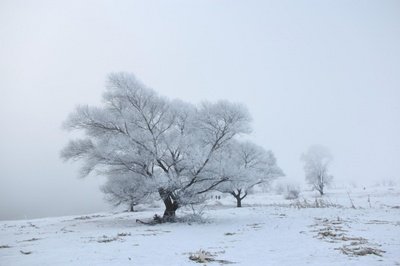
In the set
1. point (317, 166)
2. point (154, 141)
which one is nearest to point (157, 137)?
point (154, 141)

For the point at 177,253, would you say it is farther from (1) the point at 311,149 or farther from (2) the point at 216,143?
(1) the point at 311,149

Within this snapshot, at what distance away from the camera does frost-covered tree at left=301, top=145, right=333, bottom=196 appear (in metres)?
62.4

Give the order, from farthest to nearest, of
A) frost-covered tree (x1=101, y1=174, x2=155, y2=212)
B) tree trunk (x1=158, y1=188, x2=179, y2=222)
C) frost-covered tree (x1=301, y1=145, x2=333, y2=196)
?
frost-covered tree (x1=301, y1=145, x2=333, y2=196) < frost-covered tree (x1=101, y1=174, x2=155, y2=212) < tree trunk (x1=158, y1=188, x2=179, y2=222)

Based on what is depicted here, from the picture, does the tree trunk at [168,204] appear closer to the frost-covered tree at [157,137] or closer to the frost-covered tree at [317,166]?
the frost-covered tree at [157,137]

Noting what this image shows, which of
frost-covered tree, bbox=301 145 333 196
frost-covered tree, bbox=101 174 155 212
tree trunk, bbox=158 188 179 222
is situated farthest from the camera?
frost-covered tree, bbox=301 145 333 196

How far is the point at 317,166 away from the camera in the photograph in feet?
210

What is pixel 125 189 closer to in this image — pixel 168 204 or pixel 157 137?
pixel 168 204

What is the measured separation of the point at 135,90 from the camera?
24.0 meters

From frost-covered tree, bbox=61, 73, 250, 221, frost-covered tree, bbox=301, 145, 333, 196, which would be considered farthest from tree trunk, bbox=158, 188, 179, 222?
frost-covered tree, bbox=301, 145, 333, 196

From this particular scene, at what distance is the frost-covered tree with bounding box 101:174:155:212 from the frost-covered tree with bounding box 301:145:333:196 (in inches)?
1769

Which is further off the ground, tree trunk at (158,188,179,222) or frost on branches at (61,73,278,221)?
frost on branches at (61,73,278,221)

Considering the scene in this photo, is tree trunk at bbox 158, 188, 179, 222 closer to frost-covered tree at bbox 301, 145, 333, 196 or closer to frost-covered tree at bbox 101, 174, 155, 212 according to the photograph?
frost-covered tree at bbox 101, 174, 155, 212

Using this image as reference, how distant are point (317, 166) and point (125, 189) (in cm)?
4814

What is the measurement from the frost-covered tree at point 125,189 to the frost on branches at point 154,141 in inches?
2.6
